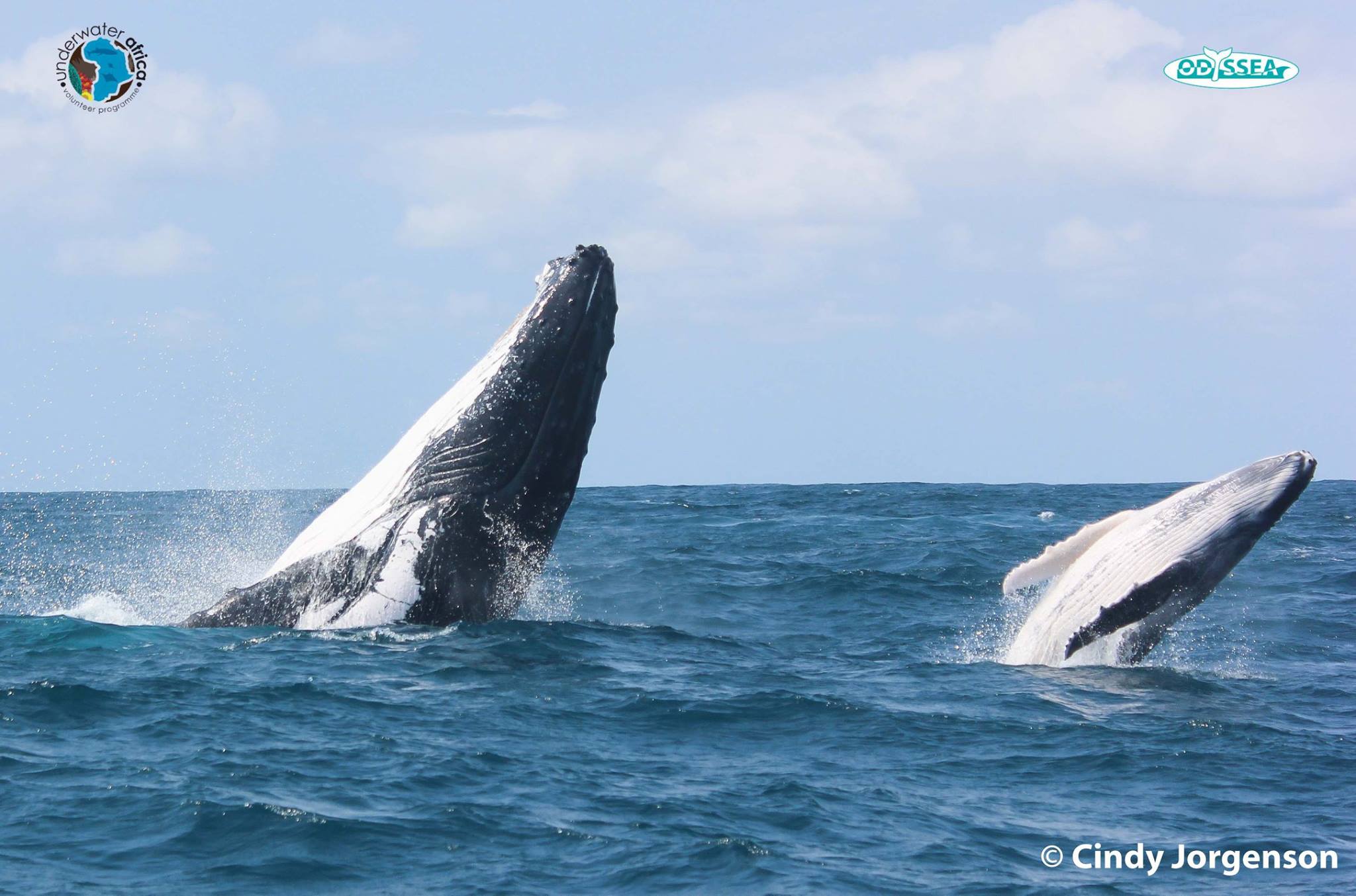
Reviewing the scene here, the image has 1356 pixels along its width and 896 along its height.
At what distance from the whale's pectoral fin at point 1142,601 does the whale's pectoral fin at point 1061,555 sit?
727mm

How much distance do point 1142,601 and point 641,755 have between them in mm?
5073

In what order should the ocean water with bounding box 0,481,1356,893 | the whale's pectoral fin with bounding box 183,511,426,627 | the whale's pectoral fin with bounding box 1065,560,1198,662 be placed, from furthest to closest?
the whale's pectoral fin with bounding box 1065,560,1198,662, the whale's pectoral fin with bounding box 183,511,426,627, the ocean water with bounding box 0,481,1356,893

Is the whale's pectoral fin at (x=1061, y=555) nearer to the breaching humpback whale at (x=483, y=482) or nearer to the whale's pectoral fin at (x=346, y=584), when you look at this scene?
the breaching humpback whale at (x=483, y=482)

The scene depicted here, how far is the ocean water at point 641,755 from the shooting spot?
286 inches

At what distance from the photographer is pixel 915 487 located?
55.8 m

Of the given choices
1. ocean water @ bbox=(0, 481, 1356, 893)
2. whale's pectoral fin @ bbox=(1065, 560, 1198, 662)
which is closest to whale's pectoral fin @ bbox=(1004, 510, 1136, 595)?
whale's pectoral fin @ bbox=(1065, 560, 1198, 662)

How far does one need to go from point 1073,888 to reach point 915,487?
4921 cm

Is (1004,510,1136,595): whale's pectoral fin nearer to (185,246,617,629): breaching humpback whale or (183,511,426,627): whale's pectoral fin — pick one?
(185,246,617,629): breaching humpback whale

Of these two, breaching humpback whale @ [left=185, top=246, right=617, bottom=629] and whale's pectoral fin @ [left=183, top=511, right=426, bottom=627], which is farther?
whale's pectoral fin @ [left=183, top=511, right=426, bottom=627]

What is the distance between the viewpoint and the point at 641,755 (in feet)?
30.3

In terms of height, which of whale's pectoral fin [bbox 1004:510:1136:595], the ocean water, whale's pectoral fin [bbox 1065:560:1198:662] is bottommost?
the ocean water

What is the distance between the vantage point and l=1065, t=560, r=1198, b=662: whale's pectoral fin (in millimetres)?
11555

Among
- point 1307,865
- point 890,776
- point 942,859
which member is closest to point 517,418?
point 890,776

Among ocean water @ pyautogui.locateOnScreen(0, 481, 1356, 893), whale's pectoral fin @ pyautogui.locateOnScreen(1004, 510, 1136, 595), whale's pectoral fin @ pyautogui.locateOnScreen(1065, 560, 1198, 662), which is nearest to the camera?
ocean water @ pyautogui.locateOnScreen(0, 481, 1356, 893)
